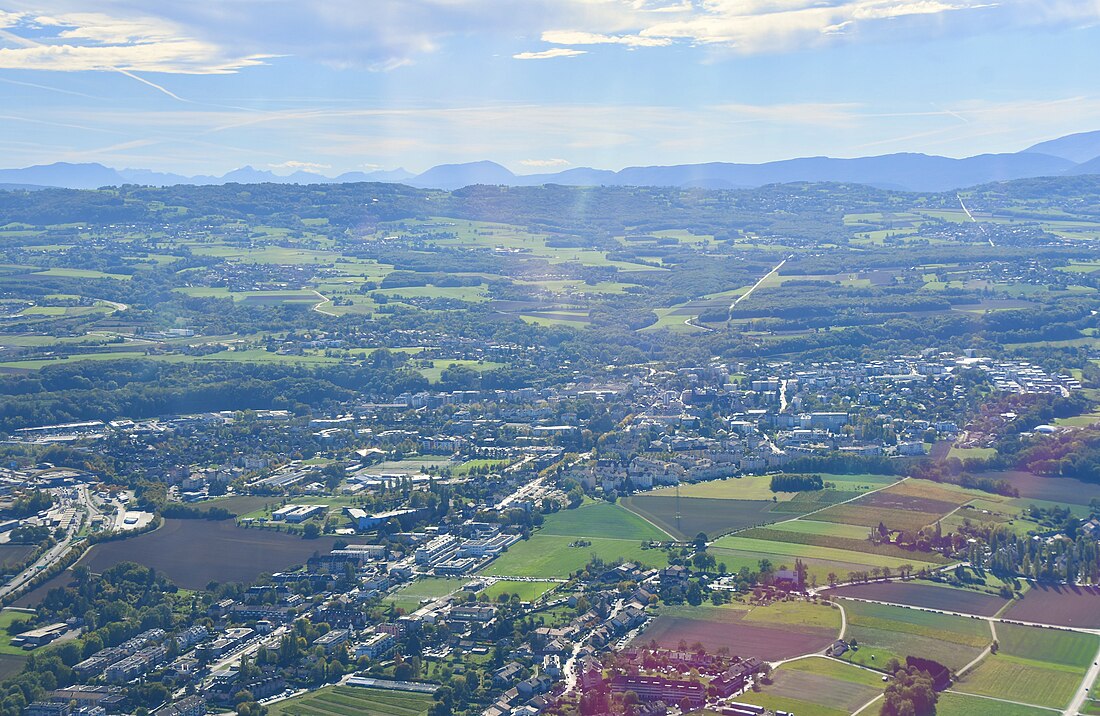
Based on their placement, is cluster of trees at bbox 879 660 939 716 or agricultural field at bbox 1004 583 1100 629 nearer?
cluster of trees at bbox 879 660 939 716

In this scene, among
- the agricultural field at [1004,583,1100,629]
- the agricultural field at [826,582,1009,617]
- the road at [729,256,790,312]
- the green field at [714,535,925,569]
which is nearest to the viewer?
the agricultural field at [1004,583,1100,629]

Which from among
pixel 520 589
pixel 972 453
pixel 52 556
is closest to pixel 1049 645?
pixel 520 589

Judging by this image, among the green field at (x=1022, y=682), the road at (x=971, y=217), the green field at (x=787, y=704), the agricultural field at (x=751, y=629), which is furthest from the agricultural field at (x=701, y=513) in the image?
the road at (x=971, y=217)

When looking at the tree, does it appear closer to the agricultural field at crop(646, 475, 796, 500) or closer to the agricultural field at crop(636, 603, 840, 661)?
the agricultural field at crop(636, 603, 840, 661)

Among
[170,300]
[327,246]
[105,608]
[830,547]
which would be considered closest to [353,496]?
[105,608]

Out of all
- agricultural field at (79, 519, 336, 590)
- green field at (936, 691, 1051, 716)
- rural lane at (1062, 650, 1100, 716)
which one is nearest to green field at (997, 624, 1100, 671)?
rural lane at (1062, 650, 1100, 716)

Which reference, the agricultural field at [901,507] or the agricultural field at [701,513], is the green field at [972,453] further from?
the agricultural field at [701,513]
